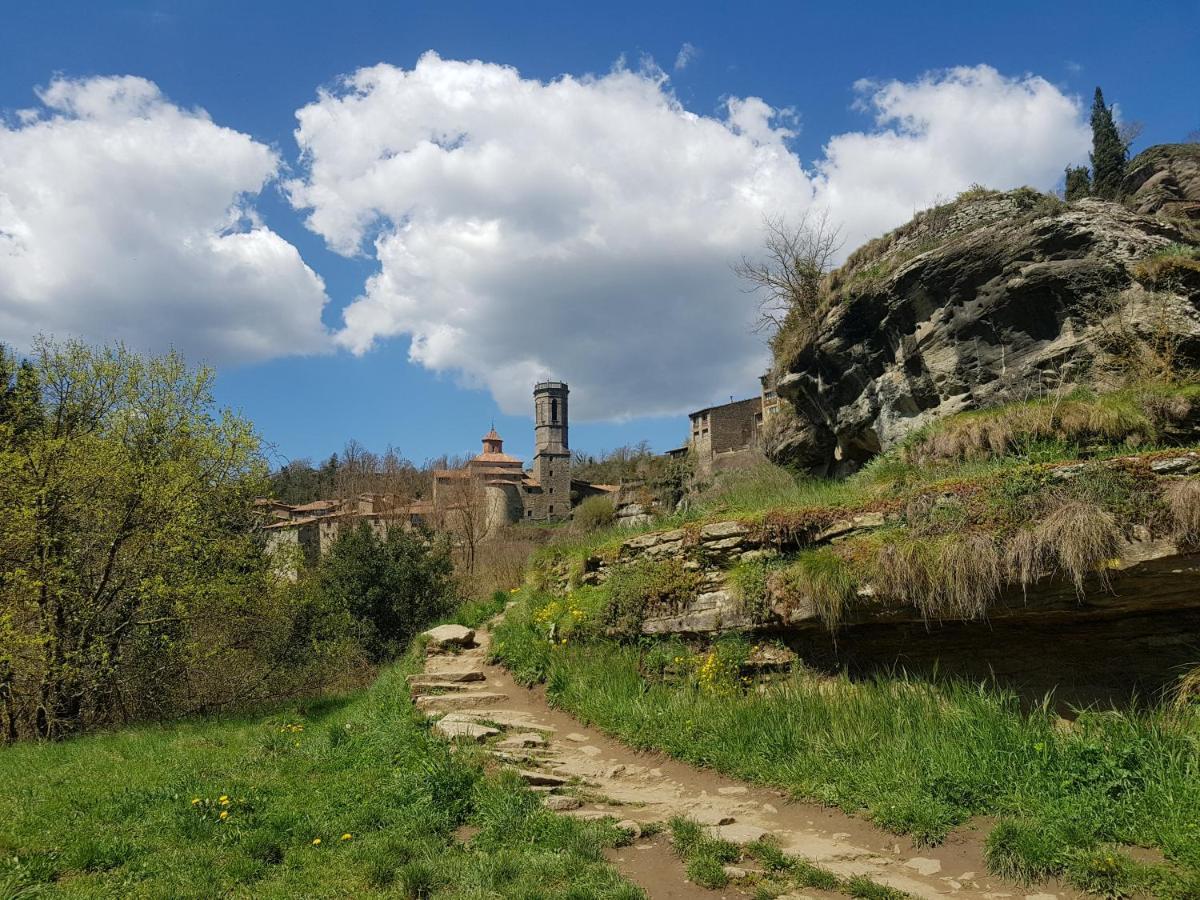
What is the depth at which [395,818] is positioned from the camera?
18.1ft

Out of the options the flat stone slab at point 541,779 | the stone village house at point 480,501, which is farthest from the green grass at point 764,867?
the stone village house at point 480,501

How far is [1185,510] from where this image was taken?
585cm

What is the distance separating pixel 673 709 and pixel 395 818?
3195mm

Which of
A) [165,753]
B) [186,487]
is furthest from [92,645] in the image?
[165,753]

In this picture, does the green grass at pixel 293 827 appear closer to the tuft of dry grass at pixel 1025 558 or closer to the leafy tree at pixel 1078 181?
the tuft of dry grass at pixel 1025 558

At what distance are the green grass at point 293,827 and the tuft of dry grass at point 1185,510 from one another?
17.3 ft

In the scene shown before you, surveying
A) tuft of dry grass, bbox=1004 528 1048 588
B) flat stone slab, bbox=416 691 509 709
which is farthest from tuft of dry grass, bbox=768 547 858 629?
flat stone slab, bbox=416 691 509 709

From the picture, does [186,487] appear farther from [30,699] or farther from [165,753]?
[165,753]

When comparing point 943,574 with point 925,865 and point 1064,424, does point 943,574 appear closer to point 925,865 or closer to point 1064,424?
point 925,865

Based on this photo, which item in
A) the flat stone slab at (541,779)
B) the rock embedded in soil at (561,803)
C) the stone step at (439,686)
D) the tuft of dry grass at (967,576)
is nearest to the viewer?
the rock embedded in soil at (561,803)

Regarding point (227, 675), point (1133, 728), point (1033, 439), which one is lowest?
point (227, 675)

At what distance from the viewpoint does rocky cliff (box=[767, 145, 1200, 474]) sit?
9.45 meters

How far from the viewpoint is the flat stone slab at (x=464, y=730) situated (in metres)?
7.33

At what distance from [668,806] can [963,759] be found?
2.38m
